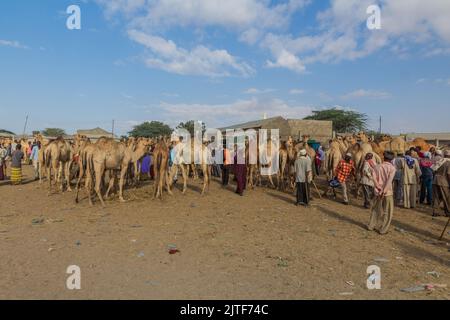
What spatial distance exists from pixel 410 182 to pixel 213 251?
750 centimetres

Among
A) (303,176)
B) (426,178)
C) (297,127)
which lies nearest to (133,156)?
(303,176)

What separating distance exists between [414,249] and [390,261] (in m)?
1.11

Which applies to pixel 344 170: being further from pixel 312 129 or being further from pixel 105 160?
pixel 312 129

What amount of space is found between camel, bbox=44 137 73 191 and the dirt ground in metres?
2.64

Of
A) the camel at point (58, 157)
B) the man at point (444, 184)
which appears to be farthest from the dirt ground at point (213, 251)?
the camel at point (58, 157)

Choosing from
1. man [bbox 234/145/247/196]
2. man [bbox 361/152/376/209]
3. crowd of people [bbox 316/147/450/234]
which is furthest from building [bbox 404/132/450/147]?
man [bbox 234/145/247/196]

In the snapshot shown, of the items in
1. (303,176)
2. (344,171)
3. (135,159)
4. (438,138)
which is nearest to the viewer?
(303,176)

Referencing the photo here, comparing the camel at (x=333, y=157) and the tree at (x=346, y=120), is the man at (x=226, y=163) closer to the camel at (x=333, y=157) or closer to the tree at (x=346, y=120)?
the camel at (x=333, y=157)

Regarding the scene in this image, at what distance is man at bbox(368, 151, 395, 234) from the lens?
24.7 feet

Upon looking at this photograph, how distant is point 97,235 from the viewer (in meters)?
7.11

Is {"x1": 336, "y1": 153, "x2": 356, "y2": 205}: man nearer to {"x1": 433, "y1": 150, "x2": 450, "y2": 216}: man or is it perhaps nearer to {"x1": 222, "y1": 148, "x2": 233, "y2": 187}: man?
{"x1": 433, "y1": 150, "x2": 450, "y2": 216}: man

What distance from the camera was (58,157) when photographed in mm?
13008
